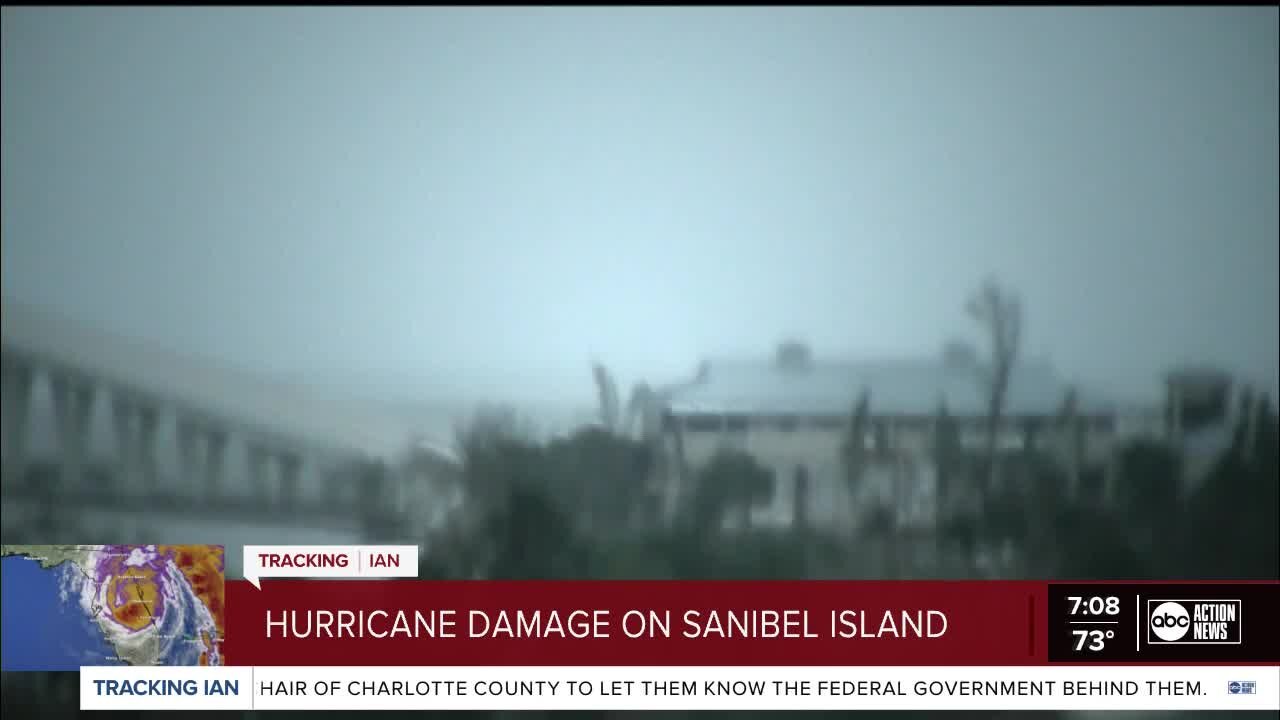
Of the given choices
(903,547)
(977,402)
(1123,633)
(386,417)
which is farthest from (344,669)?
(1123,633)

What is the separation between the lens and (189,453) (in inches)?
113

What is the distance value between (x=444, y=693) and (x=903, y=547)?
134 cm

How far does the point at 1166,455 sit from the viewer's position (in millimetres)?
2783
